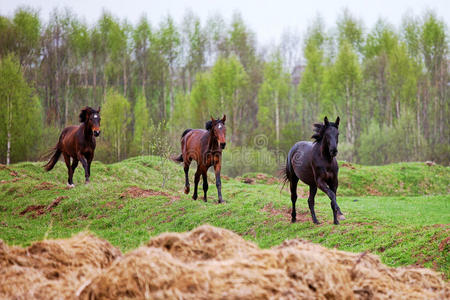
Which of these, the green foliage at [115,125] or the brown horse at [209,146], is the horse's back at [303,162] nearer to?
the brown horse at [209,146]

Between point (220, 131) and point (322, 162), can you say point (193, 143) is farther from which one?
point (322, 162)

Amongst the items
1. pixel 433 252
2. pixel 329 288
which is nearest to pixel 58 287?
pixel 329 288

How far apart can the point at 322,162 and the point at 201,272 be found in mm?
8117

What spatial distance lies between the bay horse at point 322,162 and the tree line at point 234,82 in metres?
22.4

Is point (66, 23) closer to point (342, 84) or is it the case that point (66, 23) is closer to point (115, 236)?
point (342, 84)

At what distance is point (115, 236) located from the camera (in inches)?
431


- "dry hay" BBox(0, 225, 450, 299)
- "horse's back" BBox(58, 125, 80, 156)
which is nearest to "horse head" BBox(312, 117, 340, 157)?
"dry hay" BBox(0, 225, 450, 299)

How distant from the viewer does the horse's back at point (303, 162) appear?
11.5 metres

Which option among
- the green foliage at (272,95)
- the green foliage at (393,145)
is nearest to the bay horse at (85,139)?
the green foliage at (272,95)

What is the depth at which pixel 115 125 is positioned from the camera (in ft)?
117

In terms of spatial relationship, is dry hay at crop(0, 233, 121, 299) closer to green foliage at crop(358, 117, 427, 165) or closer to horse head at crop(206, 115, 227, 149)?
horse head at crop(206, 115, 227, 149)

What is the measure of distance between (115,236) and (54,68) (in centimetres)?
4120

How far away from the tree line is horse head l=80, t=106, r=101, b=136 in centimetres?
→ 1602

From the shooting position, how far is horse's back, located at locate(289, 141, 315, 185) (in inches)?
452
